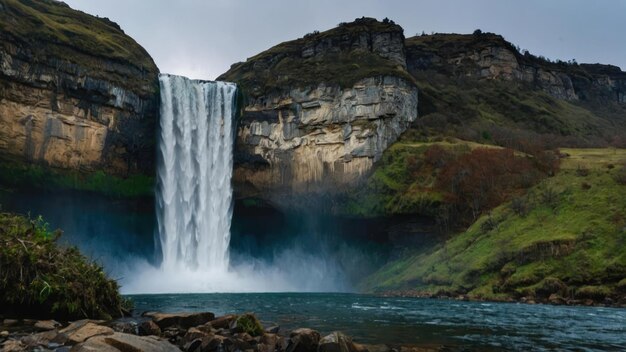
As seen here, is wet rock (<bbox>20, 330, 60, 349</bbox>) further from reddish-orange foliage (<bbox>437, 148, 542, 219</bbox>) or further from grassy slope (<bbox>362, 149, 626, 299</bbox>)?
reddish-orange foliage (<bbox>437, 148, 542, 219</bbox>)

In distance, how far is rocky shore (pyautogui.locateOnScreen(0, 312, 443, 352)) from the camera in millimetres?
10430

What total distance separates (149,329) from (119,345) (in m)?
4.63

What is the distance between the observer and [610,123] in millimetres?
114250

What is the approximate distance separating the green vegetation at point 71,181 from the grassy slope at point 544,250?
2803 centimetres

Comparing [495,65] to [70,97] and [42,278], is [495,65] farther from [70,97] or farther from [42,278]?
[42,278]

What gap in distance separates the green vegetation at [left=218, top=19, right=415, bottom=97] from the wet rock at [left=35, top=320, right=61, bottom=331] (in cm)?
5425

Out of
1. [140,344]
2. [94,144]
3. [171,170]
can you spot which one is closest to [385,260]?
[171,170]

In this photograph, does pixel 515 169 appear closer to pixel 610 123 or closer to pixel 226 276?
pixel 226 276

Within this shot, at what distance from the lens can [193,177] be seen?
56344mm

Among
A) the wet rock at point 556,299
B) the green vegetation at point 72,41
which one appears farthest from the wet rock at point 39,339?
the green vegetation at point 72,41

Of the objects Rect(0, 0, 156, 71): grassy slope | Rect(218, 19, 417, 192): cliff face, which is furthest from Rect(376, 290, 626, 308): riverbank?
Rect(0, 0, 156, 71): grassy slope

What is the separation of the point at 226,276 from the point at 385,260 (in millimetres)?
18152

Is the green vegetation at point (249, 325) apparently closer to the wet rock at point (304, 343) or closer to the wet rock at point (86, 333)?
the wet rock at point (304, 343)

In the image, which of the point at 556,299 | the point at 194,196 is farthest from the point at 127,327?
the point at 194,196
